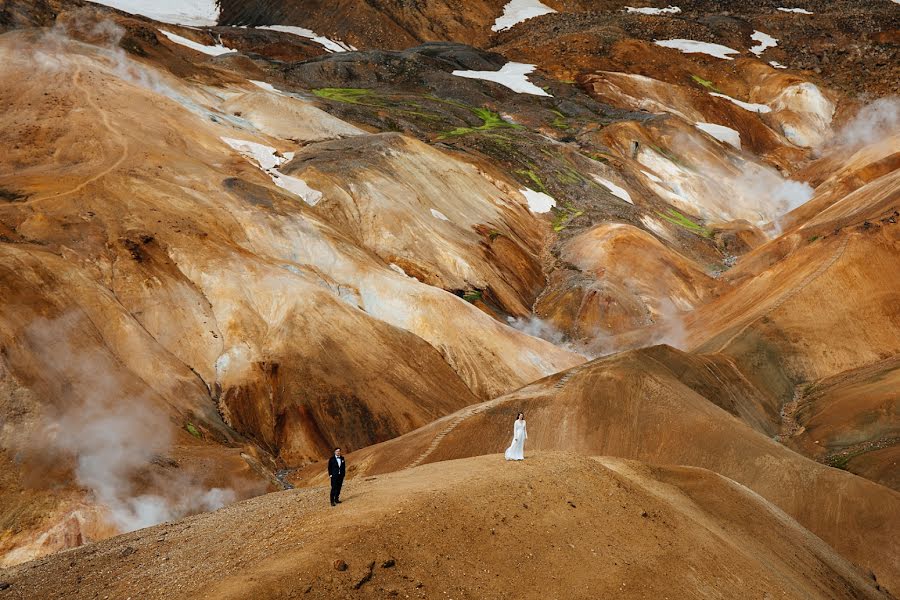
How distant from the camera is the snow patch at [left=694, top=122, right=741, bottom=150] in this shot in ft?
266

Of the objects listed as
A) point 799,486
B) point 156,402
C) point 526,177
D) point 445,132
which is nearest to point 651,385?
point 799,486

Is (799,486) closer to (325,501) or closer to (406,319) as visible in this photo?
(325,501)

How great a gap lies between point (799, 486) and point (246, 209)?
83.0ft

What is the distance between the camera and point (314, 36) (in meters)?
107

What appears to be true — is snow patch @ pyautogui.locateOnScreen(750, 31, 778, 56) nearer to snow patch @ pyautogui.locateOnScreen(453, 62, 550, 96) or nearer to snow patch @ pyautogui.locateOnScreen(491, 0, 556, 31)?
snow patch @ pyautogui.locateOnScreen(491, 0, 556, 31)

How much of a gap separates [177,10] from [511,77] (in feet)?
172

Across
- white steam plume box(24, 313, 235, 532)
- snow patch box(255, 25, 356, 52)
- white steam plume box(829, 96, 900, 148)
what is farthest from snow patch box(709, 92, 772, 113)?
white steam plume box(24, 313, 235, 532)

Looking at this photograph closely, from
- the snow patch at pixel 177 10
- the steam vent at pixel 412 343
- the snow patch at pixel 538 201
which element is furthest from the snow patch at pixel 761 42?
the snow patch at pixel 177 10

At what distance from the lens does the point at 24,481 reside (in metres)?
20.7

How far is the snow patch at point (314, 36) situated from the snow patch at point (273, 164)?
189ft

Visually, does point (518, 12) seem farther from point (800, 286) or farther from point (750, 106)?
point (800, 286)

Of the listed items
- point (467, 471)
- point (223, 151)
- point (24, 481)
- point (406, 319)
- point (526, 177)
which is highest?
point (467, 471)

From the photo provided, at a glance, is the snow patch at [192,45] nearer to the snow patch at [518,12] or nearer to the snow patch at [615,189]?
the snow patch at [615,189]

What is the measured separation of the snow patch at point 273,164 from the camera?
44.8 metres
